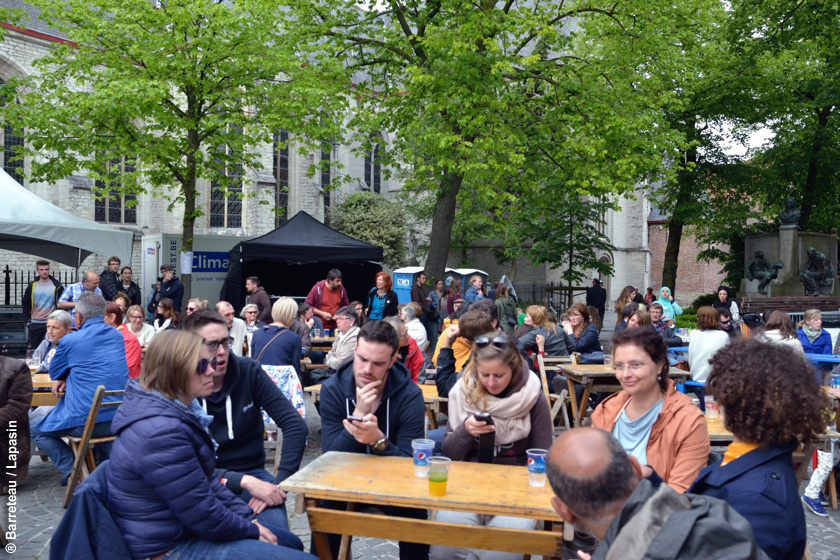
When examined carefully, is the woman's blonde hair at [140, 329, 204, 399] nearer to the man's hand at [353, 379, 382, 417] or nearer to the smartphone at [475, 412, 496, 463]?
the man's hand at [353, 379, 382, 417]

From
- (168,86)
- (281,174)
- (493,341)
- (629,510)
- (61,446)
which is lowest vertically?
Result: (61,446)

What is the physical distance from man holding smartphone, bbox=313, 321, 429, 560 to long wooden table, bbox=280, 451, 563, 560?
0.34 metres

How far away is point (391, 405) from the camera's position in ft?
12.4

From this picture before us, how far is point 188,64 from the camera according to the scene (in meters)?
15.0

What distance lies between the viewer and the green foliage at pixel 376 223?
33.5 meters

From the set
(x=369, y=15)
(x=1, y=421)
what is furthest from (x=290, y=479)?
(x=369, y=15)

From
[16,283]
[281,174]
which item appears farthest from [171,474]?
[281,174]

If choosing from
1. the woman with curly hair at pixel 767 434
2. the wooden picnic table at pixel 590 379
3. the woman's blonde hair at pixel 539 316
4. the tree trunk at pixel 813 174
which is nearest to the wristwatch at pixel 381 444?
the woman with curly hair at pixel 767 434

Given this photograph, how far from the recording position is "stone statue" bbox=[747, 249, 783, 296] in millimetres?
19797

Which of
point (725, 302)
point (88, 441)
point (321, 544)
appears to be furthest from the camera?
point (725, 302)

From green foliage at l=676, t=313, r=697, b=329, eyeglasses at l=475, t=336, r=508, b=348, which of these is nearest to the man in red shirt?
eyeglasses at l=475, t=336, r=508, b=348

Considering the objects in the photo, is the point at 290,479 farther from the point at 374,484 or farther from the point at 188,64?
the point at 188,64

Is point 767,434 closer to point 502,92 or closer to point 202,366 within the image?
point 202,366

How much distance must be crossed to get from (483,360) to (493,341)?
0.41 ft
